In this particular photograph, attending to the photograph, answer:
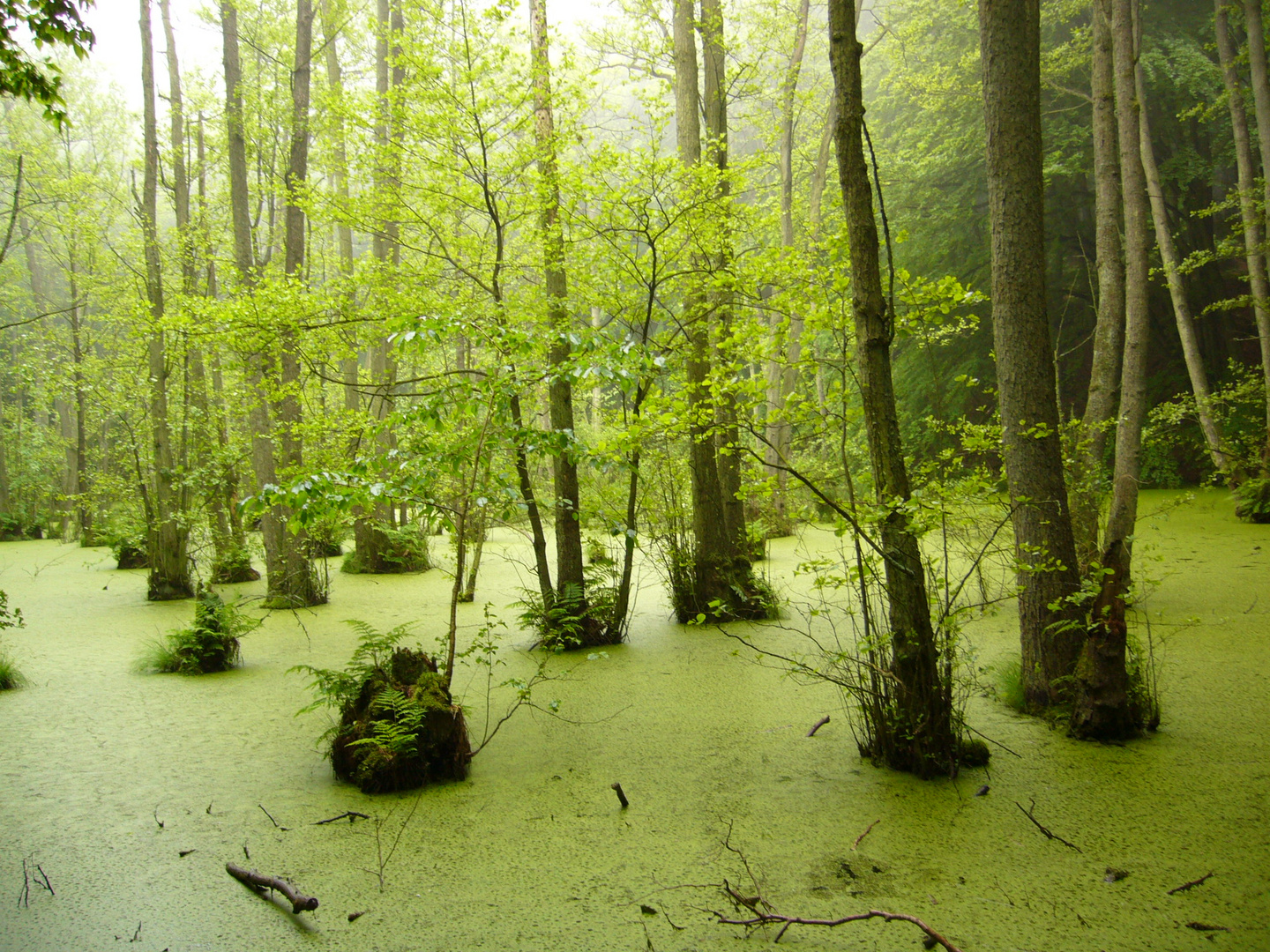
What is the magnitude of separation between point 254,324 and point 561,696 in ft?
9.04

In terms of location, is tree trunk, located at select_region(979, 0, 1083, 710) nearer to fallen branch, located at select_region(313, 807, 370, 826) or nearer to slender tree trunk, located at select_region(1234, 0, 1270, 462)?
fallen branch, located at select_region(313, 807, 370, 826)

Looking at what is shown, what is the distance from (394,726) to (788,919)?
1578 millimetres

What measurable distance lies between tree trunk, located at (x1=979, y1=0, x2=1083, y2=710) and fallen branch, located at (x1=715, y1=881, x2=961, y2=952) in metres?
1.74

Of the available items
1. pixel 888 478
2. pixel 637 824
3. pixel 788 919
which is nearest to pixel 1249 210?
pixel 888 478

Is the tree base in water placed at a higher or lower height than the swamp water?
higher

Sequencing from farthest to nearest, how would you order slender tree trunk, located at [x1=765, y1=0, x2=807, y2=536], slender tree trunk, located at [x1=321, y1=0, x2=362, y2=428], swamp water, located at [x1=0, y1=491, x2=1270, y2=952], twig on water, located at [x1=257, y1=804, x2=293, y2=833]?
slender tree trunk, located at [x1=765, y1=0, x2=807, y2=536], slender tree trunk, located at [x1=321, y1=0, x2=362, y2=428], twig on water, located at [x1=257, y1=804, x2=293, y2=833], swamp water, located at [x1=0, y1=491, x2=1270, y2=952]

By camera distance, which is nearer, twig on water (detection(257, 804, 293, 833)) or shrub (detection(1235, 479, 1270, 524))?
twig on water (detection(257, 804, 293, 833))

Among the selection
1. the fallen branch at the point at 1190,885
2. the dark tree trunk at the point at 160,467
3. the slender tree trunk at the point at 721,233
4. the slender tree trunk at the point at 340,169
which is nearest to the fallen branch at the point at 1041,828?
the fallen branch at the point at 1190,885

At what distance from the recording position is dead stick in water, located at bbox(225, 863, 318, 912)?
1.89m

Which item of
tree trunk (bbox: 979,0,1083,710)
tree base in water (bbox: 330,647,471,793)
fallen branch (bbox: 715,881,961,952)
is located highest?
tree trunk (bbox: 979,0,1083,710)

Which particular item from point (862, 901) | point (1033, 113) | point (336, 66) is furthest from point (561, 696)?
point (336, 66)

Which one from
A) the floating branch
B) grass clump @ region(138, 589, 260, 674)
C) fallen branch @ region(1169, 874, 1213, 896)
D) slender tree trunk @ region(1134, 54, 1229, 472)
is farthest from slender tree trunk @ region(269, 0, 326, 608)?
slender tree trunk @ region(1134, 54, 1229, 472)

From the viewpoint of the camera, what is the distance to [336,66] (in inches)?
420

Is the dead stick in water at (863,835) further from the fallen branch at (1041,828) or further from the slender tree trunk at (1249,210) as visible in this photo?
the slender tree trunk at (1249,210)
